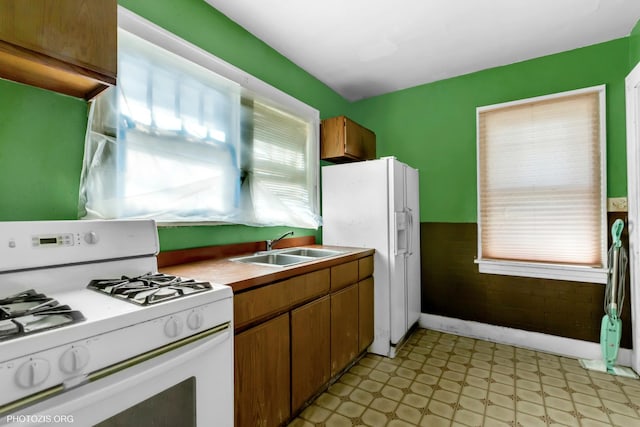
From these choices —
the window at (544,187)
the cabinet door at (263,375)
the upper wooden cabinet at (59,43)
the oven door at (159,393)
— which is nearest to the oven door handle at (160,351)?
Result: the oven door at (159,393)

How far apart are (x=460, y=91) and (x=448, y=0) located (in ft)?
4.03

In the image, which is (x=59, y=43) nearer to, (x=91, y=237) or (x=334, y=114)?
(x=91, y=237)

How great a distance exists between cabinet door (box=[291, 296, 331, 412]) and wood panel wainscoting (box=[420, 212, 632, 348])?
1636 mm

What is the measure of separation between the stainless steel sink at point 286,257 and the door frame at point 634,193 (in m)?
2.22

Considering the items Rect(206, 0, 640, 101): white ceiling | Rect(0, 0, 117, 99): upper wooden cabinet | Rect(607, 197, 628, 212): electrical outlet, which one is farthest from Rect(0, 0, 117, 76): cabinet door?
Rect(607, 197, 628, 212): electrical outlet

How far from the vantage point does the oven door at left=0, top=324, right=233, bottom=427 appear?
2.51 feet

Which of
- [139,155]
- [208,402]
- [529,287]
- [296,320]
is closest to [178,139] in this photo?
[139,155]

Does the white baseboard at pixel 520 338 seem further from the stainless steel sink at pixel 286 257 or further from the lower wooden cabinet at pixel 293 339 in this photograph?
the stainless steel sink at pixel 286 257

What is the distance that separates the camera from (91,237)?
48.6 inches

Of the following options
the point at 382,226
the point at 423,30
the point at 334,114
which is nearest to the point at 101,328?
the point at 382,226

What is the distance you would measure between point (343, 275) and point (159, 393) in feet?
4.61

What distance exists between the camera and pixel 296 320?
175cm

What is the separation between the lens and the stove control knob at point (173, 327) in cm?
99

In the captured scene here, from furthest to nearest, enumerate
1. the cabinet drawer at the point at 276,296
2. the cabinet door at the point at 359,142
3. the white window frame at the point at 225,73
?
the cabinet door at the point at 359,142 → the white window frame at the point at 225,73 → the cabinet drawer at the point at 276,296
